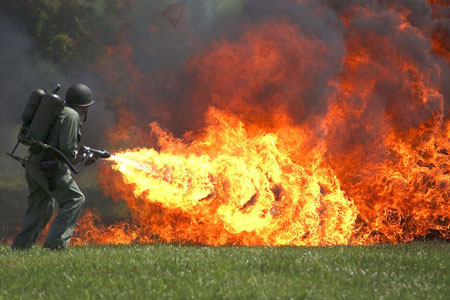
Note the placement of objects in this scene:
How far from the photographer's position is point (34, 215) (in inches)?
460

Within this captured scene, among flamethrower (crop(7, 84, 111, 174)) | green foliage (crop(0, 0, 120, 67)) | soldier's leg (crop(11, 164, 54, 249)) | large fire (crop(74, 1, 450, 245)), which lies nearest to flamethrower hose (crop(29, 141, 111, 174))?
flamethrower (crop(7, 84, 111, 174))

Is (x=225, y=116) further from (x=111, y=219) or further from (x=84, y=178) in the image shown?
(x=84, y=178)

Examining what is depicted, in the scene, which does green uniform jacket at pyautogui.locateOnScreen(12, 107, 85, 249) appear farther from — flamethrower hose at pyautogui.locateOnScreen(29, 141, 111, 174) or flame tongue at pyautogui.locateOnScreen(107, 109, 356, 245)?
flame tongue at pyautogui.locateOnScreen(107, 109, 356, 245)

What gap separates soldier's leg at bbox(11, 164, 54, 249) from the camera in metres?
11.7

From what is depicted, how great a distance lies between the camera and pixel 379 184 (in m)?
16.6

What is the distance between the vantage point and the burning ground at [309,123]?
47.9 ft

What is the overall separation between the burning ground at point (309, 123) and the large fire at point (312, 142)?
0.10 feet

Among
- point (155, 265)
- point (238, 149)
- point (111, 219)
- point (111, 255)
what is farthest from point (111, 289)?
point (111, 219)

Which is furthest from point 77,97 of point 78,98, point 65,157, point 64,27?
point 64,27

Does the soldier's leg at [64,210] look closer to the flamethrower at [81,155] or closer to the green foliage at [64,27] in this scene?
the flamethrower at [81,155]

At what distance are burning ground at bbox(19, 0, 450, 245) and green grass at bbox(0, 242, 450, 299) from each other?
12.1 feet

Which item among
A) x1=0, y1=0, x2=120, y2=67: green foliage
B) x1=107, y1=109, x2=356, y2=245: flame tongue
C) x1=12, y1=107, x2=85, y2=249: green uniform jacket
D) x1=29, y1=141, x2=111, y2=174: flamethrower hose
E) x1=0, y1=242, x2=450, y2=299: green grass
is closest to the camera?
x1=0, y1=242, x2=450, y2=299: green grass

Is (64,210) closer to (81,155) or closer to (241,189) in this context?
(81,155)

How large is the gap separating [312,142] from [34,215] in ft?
22.8
